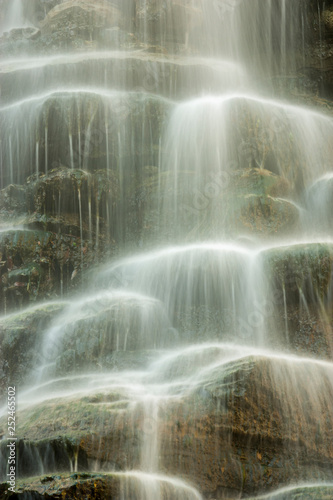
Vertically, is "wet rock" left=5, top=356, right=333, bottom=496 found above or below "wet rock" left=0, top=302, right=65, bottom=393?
below

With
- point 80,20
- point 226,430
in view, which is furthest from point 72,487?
point 80,20

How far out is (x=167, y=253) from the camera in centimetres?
813

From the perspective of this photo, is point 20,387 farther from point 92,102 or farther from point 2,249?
point 92,102

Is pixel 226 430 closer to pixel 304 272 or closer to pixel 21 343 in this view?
pixel 304 272

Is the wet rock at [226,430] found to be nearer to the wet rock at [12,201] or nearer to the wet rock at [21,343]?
→ the wet rock at [21,343]

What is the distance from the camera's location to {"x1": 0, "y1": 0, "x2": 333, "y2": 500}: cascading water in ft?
15.0

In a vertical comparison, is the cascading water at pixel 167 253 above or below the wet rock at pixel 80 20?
below

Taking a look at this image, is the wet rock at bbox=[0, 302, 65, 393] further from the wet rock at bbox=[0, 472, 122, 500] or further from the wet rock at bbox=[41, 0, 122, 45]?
the wet rock at bbox=[41, 0, 122, 45]

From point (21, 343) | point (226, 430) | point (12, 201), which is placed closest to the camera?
point (226, 430)

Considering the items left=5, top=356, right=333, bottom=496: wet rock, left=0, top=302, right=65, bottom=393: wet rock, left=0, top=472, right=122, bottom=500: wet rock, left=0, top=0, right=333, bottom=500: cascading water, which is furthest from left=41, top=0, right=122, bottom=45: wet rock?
left=0, top=472, right=122, bottom=500: wet rock

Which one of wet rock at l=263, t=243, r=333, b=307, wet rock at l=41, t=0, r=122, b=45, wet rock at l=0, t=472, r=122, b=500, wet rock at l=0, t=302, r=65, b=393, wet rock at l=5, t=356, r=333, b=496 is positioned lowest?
wet rock at l=0, t=472, r=122, b=500

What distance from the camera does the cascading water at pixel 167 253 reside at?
180 inches

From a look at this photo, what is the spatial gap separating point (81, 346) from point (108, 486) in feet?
9.11

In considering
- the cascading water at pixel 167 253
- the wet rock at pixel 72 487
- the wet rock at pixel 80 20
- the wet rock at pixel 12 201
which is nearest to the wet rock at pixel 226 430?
the cascading water at pixel 167 253
